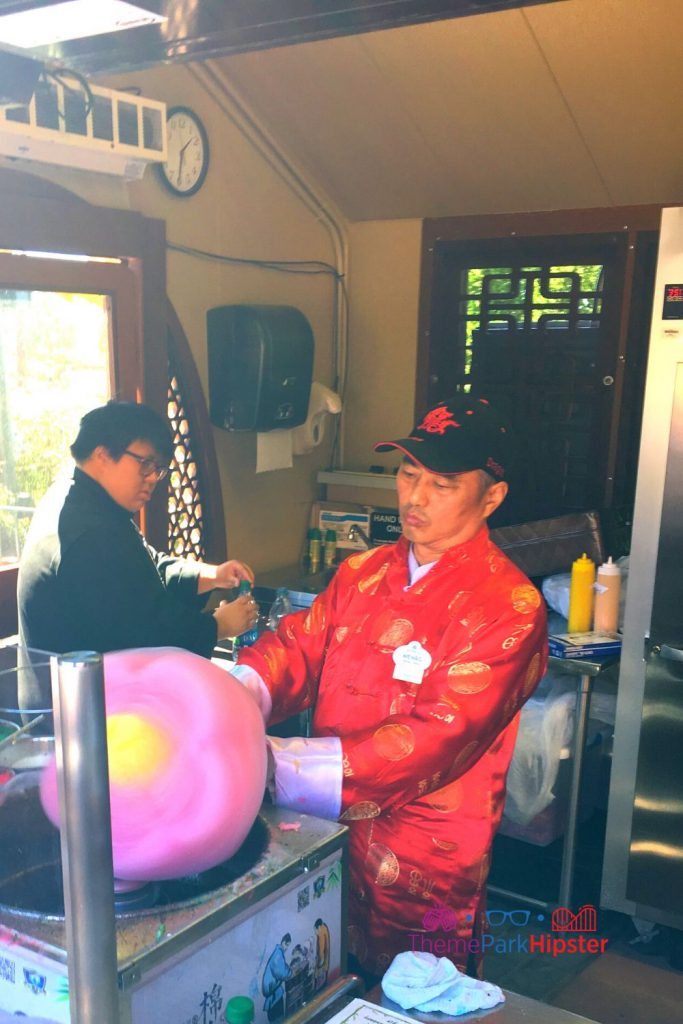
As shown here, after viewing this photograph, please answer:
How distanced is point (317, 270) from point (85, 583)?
2044 millimetres

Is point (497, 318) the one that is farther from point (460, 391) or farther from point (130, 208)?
point (130, 208)

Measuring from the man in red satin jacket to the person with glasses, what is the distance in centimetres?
52

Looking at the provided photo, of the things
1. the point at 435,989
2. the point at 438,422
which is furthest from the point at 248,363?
the point at 435,989

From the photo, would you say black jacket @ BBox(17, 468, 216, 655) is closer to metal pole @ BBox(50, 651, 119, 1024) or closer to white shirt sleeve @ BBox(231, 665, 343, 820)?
white shirt sleeve @ BBox(231, 665, 343, 820)

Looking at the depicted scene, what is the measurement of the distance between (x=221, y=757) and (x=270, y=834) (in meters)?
0.18

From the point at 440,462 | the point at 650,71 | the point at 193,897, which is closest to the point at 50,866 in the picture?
the point at 193,897

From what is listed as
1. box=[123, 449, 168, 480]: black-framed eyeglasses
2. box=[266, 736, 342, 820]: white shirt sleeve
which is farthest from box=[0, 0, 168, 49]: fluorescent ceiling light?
box=[266, 736, 342, 820]: white shirt sleeve

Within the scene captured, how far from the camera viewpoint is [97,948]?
709 millimetres

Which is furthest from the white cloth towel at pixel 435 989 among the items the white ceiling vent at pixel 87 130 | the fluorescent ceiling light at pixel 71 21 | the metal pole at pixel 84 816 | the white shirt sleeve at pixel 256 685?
the white ceiling vent at pixel 87 130

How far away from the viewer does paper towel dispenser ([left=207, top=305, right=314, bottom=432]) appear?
3230 millimetres

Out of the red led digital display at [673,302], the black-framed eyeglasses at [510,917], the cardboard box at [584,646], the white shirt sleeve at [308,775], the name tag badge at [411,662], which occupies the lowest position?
the black-framed eyeglasses at [510,917]

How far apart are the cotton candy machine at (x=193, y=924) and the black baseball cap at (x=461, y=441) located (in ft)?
2.22

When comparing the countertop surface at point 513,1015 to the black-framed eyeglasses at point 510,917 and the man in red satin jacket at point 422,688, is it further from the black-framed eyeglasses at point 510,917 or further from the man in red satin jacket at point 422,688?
the black-framed eyeglasses at point 510,917

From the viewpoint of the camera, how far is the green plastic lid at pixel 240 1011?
3.01 feet
